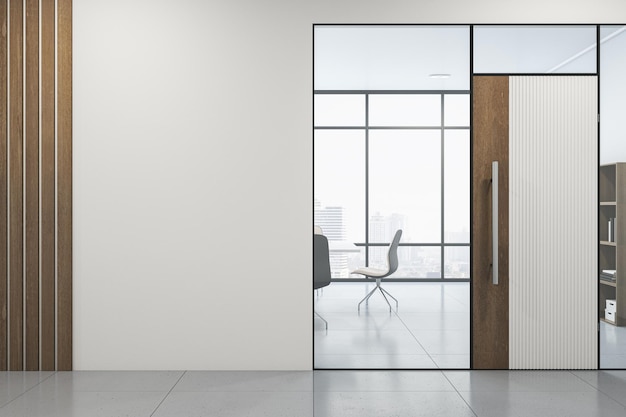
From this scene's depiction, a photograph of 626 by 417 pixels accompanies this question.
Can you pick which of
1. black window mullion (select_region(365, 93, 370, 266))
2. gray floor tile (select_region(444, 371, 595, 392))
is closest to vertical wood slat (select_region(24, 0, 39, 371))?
gray floor tile (select_region(444, 371, 595, 392))

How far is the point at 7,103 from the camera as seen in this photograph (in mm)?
4020

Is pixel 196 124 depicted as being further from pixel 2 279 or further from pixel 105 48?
pixel 2 279

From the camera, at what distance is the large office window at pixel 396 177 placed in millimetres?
9195

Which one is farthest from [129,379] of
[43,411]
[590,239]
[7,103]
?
[590,239]

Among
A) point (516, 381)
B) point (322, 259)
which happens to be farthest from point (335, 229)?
point (516, 381)

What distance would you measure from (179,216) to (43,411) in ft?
4.91

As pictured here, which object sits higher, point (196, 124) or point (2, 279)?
point (196, 124)

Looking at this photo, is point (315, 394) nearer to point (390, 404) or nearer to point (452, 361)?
point (390, 404)

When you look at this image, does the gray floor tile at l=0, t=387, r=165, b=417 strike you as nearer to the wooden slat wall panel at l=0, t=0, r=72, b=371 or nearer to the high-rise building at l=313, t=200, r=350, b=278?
the wooden slat wall panel at l=0, t=0, r=72, b=371

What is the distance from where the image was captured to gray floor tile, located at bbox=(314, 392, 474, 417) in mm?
3188

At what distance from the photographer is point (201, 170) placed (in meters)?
4.07

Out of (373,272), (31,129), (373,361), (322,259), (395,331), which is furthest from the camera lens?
(373,272)

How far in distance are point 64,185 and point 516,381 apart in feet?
11.2

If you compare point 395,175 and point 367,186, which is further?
point 395,175
